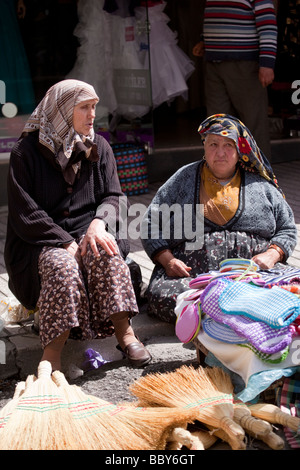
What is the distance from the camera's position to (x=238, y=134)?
405 centimetres

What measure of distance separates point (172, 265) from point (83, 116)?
97 centimetres

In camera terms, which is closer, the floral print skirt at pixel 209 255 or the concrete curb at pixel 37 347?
the concrete curb at pixel 37 347

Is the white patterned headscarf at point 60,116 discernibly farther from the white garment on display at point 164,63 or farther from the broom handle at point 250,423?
the white garment on display at point 164,63

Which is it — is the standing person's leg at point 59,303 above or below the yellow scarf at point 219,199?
below

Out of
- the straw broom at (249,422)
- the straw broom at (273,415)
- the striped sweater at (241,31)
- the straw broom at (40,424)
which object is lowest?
the straw broom at (273,415)

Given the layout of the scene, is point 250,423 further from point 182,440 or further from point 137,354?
point 137,354

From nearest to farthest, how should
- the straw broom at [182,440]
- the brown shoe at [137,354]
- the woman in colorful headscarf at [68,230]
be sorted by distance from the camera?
the straw broom at [182,440] → the woman in colorful headscarf at [68,230] → the brown shoe at [137,354]

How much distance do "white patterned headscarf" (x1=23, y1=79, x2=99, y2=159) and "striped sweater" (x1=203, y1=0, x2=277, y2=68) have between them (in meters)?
2.92

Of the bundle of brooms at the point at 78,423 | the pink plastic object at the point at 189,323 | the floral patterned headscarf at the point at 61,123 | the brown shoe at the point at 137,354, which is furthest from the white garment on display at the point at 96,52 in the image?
the bundle of brooms at the point at 78,423

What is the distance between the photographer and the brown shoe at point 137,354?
3.74m

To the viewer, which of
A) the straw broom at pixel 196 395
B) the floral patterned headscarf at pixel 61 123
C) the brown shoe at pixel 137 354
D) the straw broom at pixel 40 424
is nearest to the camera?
the straw broom at pixel 40 424

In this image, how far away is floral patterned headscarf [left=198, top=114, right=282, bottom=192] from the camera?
13.2 ft

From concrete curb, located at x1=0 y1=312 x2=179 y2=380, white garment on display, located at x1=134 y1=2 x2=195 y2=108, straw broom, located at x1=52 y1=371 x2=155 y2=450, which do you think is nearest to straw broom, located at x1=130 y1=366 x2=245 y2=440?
straw broom, located at x1=52 y1=371 x2=155 y2=450

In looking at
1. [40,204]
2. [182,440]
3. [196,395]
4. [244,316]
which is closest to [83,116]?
[40,204]
